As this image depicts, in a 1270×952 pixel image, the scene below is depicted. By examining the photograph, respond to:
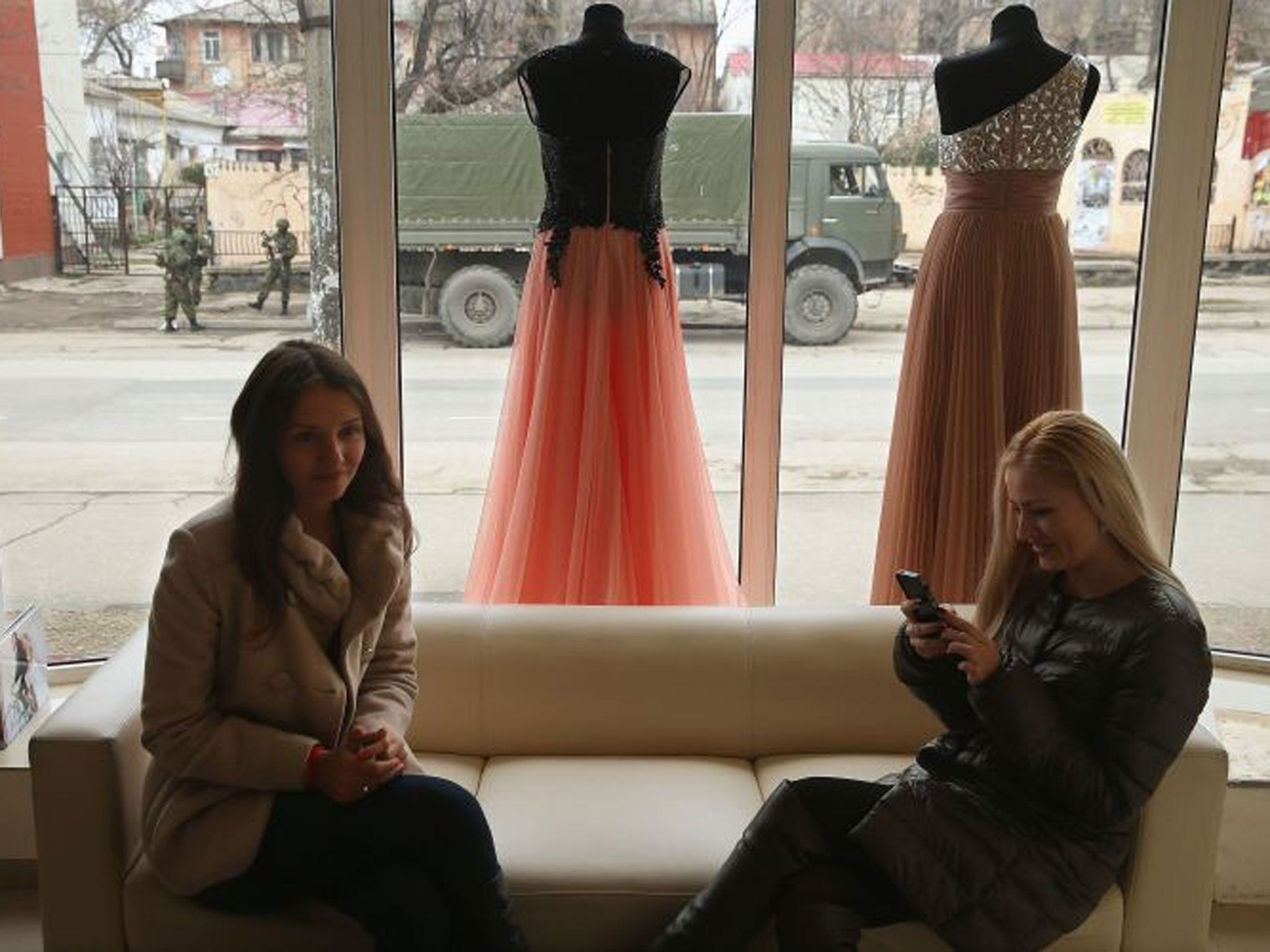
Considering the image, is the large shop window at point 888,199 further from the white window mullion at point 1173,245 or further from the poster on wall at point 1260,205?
the poster on wall at point 1260,205

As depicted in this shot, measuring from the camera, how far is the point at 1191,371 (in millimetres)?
3055

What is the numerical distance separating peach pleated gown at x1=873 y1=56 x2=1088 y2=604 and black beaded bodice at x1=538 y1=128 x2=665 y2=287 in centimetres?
59

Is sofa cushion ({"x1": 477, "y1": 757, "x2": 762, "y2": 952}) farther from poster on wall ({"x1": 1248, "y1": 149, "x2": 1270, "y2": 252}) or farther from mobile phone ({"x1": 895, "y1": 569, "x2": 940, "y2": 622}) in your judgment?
poster on wall ({"x1": 1248, "y1": 149, "x2": 1270, "y2": 252})

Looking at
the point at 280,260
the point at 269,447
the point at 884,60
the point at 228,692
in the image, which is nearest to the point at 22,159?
the point at 280,260

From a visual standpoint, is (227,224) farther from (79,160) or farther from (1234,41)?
(1234,41)

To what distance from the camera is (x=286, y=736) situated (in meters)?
1.84

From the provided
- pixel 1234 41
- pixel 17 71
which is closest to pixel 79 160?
pixel 17 71

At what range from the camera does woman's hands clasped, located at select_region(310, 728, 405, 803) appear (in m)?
1.83

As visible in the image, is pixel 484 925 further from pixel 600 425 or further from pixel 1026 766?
pixel 600 425

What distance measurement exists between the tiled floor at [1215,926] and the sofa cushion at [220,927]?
0.55m

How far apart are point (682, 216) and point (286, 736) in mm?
1646

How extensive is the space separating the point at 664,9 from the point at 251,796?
2.01 m

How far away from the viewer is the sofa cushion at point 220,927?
1.85m

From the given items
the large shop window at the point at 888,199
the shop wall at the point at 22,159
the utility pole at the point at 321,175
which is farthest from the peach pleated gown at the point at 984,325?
the shop wall at the point at 22,159
